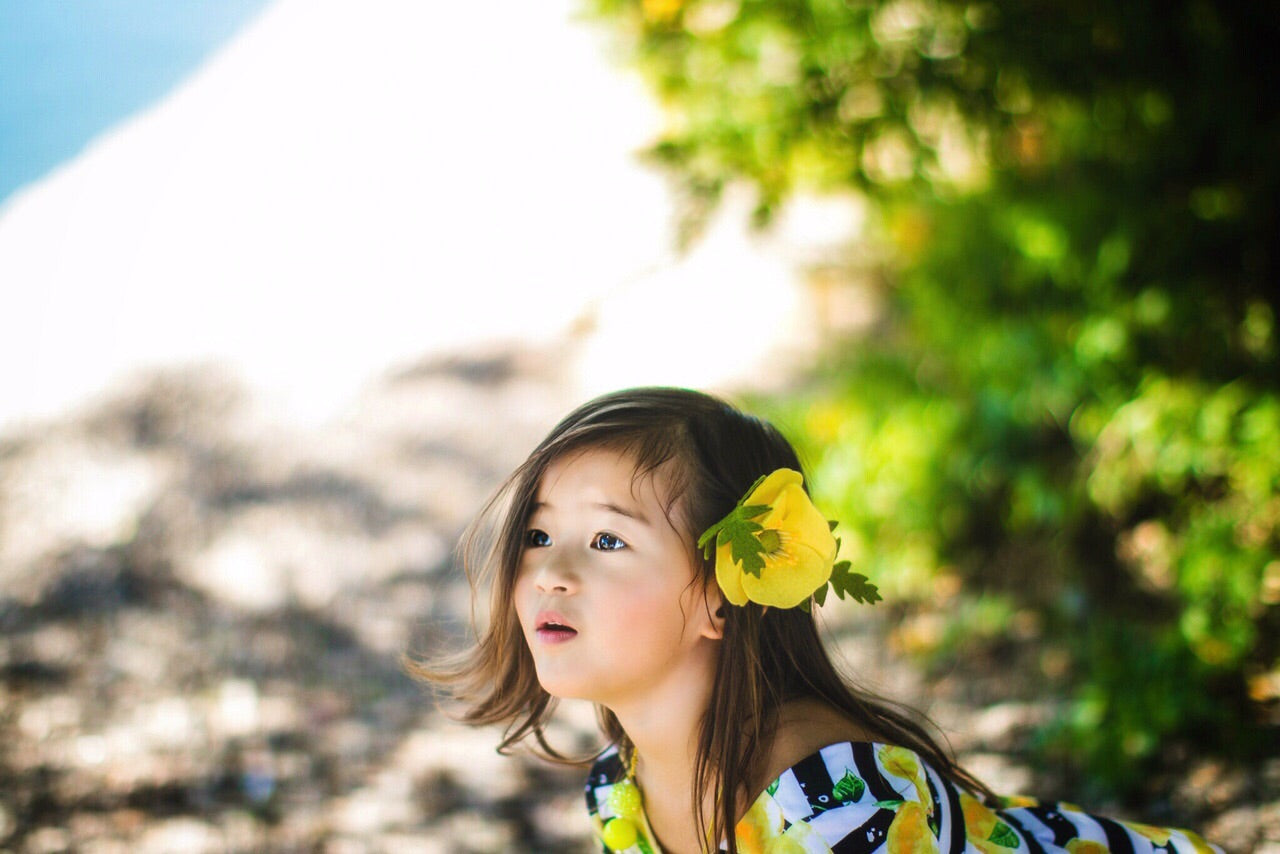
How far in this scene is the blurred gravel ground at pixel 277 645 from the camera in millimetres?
2428

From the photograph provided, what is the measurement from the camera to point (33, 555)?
9.94 ft

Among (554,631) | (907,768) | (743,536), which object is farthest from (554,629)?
(907,768)

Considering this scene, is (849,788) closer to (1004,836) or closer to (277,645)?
(1004,836)

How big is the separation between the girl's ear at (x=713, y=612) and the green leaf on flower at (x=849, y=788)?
237 mm

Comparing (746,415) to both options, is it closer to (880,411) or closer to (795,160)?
(795,160)

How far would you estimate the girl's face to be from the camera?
→ 129 centimetres

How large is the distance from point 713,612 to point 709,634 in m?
0.03

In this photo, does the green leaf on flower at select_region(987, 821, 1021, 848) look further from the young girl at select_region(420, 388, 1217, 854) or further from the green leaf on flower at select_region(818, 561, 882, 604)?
the green leaf on flower at select_region(818, 561, 882, 604)

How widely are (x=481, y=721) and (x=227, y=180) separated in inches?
111

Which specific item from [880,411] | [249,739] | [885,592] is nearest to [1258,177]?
[880,411]

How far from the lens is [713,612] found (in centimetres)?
138

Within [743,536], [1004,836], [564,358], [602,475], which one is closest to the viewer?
[743,536]

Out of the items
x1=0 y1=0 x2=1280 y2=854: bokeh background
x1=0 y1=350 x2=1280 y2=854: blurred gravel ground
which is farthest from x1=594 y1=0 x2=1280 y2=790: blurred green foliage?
x1=0 y1=350 x2=1280 y2=854: blurred gravel ground

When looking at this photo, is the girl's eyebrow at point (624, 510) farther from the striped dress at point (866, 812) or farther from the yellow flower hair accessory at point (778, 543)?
the striped dress at point (866, 812)
